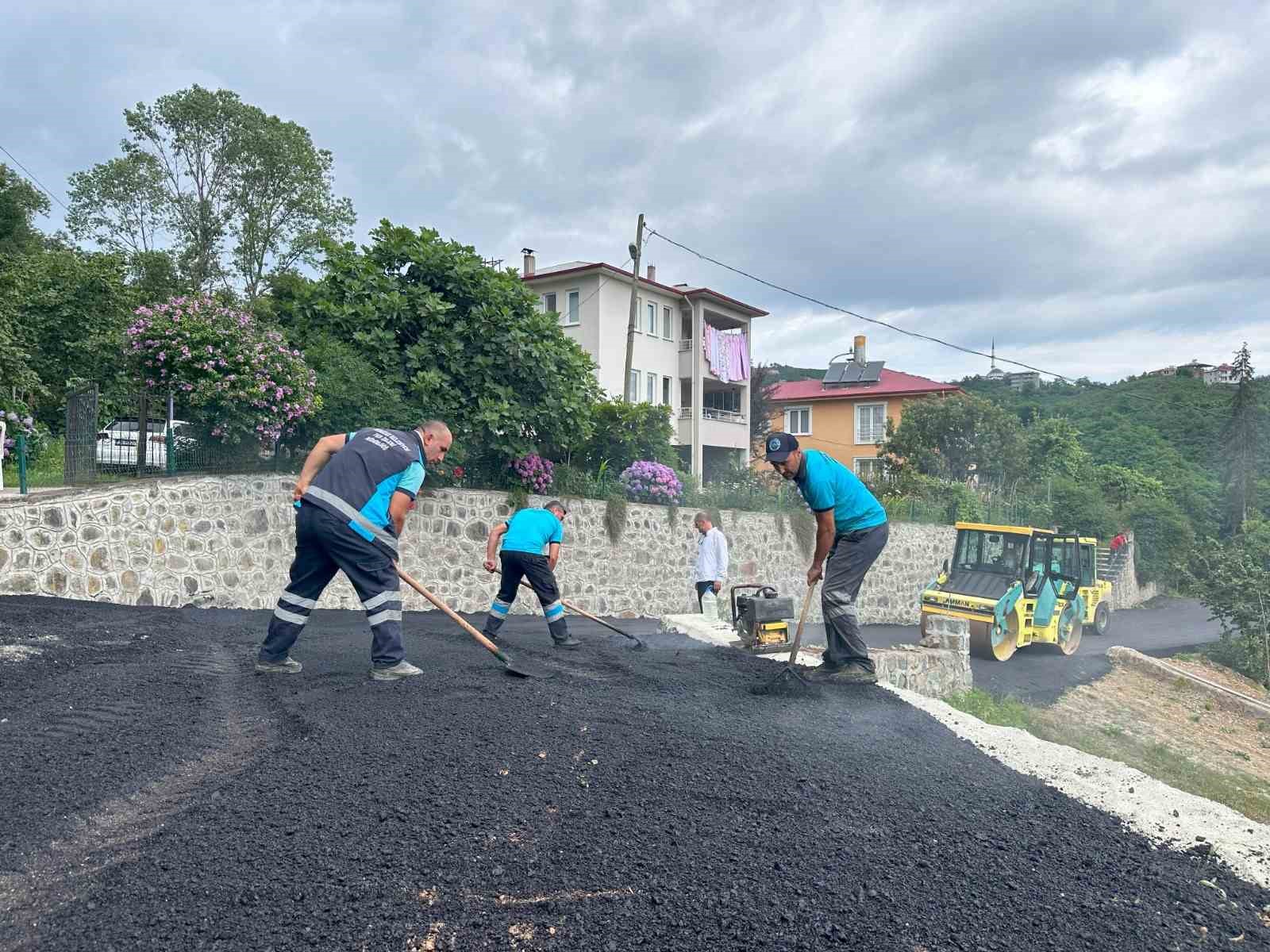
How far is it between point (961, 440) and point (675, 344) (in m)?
11.7

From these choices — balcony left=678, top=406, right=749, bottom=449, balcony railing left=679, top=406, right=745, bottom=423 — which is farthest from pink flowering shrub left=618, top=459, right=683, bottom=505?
balcony railing left=679, top=406, right=745, bottom=423

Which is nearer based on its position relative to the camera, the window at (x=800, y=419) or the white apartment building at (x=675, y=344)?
the white apartment building at (x=675, y=344)

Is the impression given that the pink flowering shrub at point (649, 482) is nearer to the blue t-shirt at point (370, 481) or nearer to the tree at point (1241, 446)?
the blue t-shirt at point (370, 481)

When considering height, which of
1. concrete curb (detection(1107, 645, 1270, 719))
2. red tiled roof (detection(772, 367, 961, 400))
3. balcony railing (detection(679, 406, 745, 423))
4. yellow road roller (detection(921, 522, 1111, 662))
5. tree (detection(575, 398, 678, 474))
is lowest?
concrete curb (detection(1107, 645, 1270, 719))

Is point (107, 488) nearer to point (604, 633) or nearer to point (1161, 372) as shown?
point (604, 633)

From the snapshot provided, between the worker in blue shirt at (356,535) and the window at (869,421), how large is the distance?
39.8 m

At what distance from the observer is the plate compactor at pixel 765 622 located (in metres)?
8.06

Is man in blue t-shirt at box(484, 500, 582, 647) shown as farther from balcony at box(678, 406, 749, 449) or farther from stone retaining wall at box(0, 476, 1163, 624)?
balcony at box(678, 406, 749, 449)

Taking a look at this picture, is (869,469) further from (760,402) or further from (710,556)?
(710,556)

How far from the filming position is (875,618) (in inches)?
842

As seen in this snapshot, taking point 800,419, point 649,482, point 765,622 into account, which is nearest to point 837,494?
point 765,622

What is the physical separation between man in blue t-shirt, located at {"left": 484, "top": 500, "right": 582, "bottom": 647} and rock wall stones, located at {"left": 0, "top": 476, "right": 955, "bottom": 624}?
4.15 m

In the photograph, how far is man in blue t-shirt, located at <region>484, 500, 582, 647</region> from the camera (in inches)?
317

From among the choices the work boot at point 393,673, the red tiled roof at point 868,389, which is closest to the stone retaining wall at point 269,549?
the work boot at point 393,673
